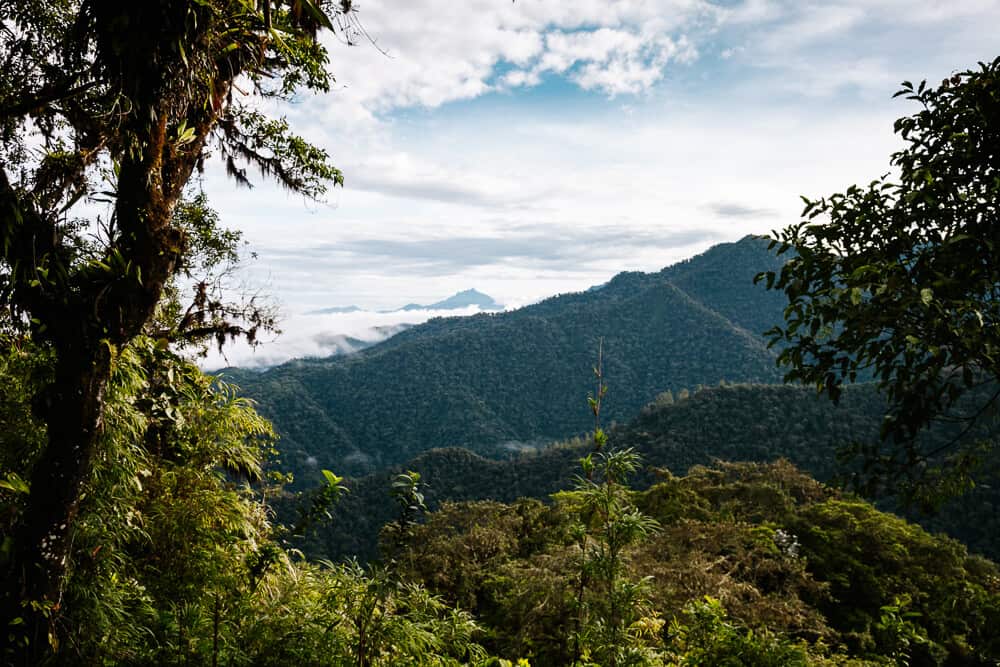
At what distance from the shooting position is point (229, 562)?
3.38 m

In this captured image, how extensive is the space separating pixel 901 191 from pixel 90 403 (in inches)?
192

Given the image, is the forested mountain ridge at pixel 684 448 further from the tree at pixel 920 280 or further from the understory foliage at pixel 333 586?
the tree at pixel 920 280

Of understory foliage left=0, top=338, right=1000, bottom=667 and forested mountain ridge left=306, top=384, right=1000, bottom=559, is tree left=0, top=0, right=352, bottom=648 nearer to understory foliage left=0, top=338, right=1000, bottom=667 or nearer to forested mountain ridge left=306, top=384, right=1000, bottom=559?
understory foliage left=0, top=338, right=1000, bottom=667

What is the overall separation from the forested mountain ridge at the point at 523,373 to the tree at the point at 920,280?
92329 millimetres

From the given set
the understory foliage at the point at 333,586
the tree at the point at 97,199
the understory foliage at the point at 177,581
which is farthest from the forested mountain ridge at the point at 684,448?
the tree at the point at 97,199

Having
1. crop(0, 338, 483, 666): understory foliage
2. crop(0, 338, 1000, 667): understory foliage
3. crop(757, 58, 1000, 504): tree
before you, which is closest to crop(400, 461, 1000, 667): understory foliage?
crop(0, 338, 1000, 667): understory foliage

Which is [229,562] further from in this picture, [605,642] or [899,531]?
[899,531]

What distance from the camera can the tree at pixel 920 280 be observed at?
272cm

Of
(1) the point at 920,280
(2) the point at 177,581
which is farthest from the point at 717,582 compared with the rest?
(2) the point at 177,581

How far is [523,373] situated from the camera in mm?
120688

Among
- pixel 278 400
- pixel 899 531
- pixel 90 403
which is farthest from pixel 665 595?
pixel 278 400

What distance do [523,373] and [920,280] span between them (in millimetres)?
118131

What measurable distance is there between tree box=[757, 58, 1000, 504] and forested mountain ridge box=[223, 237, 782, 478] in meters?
92.3

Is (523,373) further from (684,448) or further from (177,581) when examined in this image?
(177,581)
